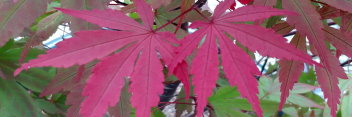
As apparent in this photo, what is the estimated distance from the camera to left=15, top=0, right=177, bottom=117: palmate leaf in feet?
0.92

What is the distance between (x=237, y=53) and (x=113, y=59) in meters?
0.10

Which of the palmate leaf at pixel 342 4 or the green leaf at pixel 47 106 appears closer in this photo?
the palmate leaf at pixel 342 4

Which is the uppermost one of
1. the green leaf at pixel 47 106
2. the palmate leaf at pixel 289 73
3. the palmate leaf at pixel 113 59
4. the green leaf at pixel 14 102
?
the palmate leaf at pixel 113 59

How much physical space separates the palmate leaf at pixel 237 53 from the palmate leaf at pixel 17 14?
13 cm

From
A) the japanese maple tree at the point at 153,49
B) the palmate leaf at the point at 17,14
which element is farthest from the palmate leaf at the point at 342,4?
the palmate leaf at the point at 17,14

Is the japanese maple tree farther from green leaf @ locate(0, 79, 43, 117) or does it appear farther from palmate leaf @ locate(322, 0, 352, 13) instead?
green leaf @ locate(0, 79, 43, 117)

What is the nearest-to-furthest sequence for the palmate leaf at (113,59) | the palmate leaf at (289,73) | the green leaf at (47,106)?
the palmate leaf at (113,59) < the palmate leaf at (289,73) < the green leaf at (47,106)

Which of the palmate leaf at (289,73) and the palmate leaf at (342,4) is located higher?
the palmate leaf at (342,4)

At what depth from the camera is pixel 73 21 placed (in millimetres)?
335

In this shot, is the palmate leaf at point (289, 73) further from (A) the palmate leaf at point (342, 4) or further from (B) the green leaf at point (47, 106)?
(B) the green leaf at point (47, 106)

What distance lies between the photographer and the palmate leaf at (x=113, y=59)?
280mm

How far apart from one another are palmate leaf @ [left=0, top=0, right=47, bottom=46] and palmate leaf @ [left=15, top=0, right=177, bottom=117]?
51 mm

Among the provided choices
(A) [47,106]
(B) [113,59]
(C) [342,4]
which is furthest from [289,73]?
(A) [47,106]

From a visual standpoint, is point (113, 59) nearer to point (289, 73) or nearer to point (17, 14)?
point (17, 14)
